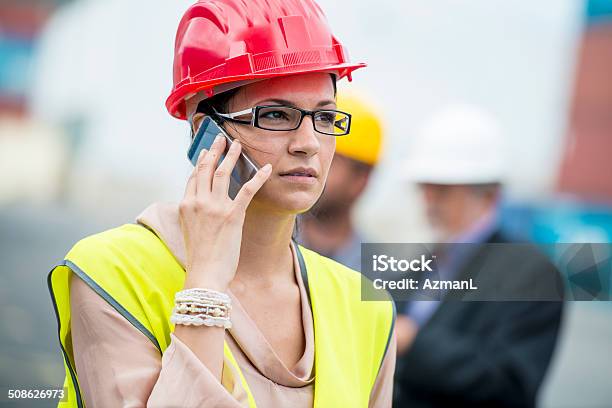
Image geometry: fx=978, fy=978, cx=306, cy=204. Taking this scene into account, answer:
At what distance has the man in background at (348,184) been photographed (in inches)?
124

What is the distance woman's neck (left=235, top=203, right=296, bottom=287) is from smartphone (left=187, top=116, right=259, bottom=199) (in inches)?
2.6

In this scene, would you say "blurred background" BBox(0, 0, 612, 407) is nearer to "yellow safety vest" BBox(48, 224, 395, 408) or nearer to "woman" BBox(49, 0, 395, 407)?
"yellow safety vest" BBox(48, 224, 395, 408)

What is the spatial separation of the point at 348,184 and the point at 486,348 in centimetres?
71

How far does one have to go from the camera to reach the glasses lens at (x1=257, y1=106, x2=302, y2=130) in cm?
168

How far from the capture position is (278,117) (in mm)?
1688

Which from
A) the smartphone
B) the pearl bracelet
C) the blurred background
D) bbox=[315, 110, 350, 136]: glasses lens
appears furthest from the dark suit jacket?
the pearl bracelet

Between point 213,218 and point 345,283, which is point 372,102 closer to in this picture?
point 345,283

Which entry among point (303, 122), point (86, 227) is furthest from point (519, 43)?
point (303, 122)

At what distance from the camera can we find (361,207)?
3.33 m

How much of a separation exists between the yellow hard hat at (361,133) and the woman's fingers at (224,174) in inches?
57.8

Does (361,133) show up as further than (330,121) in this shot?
Yes

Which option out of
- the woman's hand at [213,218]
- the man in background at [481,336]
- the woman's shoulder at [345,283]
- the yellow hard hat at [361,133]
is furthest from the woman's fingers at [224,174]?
the yellow hard hat at [361,133]

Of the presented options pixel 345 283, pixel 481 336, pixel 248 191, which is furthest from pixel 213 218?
pixel 481 336

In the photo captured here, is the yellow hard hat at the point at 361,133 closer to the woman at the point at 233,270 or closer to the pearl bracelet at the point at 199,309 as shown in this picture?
the woman at the point at 233,270
